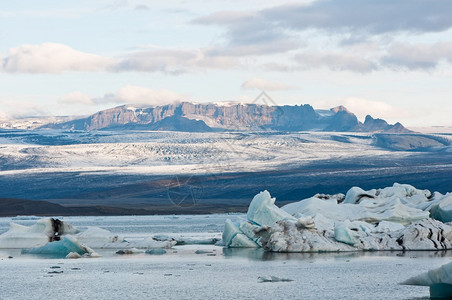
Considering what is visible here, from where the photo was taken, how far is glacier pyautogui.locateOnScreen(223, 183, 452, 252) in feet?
95.0

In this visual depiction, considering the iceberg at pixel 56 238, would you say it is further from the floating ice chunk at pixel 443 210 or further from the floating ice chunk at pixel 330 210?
the floating ice chunk at pixel 443 210

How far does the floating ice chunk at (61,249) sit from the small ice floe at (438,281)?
15.5 metres

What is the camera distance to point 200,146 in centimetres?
16338

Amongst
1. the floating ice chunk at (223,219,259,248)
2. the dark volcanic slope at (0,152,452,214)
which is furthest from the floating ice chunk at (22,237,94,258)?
the dark volcanic slope at (0,152,452,214)

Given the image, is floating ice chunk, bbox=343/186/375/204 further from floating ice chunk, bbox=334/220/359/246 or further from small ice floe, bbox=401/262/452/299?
small ice floe, bbox=401/262/452/299

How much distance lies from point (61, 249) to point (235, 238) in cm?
646

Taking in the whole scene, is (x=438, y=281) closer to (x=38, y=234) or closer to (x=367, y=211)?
(x=367, y=211)

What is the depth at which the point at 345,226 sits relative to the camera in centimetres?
2936

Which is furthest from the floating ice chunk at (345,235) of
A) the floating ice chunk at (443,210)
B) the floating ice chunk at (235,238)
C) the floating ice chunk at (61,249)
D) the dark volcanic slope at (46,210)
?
the dark volcanic slope at (46,210)

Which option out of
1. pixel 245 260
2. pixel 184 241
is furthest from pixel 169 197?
pixel 245 260

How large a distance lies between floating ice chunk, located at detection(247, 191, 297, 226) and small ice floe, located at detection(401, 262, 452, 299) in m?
15.2

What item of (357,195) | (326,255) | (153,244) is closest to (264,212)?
(153,244)

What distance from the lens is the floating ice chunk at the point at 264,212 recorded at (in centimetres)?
3234

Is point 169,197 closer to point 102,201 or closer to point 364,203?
point 102,201
